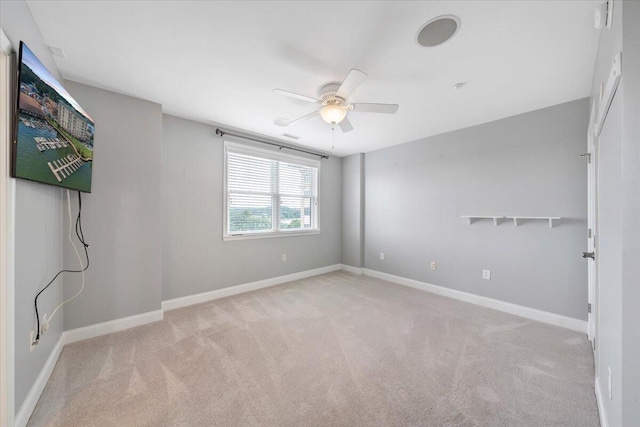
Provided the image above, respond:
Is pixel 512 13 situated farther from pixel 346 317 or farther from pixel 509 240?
pixel 346 317

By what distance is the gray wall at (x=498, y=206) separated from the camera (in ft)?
8.79

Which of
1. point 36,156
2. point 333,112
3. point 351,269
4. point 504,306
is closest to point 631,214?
point 333,112

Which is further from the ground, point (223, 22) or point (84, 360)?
point (223, 22)

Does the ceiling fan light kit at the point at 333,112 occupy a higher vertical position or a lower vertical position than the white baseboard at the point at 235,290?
higher

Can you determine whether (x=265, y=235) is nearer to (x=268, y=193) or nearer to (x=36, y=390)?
(x=268, y=193)

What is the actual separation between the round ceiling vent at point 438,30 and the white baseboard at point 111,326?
3682mm

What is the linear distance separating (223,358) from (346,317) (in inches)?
55.9

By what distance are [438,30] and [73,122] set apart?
278cm

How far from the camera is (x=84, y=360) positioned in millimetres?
2049

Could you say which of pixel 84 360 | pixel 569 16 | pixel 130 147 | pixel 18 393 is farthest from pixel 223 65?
pixel 84 360

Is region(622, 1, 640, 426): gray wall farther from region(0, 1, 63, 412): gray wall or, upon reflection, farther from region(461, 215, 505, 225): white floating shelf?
region(0, 1, 63, 412): gray wall

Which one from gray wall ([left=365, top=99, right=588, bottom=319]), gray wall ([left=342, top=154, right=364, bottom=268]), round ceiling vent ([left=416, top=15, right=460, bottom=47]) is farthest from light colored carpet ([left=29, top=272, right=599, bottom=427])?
round ceiling vent ([left=416, top=15, right=460, bottom=47])

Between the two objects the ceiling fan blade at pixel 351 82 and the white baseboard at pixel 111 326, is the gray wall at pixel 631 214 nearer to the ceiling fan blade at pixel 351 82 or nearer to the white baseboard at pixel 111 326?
the ceiling fan blade at pixel 351 82

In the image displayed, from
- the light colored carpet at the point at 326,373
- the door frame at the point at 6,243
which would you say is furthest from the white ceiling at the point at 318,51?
the light colored carpet at the point at 326,373
